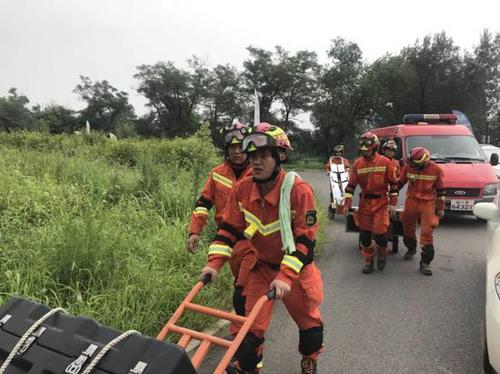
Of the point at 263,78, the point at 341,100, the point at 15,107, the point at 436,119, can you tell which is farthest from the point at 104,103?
the point at 436,119

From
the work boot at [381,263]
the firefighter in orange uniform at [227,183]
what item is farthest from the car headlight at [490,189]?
the firefighter in orange uniform at [227,183]

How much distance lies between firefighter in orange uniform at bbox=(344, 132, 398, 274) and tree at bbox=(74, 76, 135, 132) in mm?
58955

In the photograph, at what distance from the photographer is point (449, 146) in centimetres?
1051

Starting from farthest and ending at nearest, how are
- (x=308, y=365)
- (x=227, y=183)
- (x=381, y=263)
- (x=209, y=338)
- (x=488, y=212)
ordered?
(x=381, y=263) → (x=227, y=183) → (x=488, y=212) → (x=308, y=365) → (x=209, y=338)

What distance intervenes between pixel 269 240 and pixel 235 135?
124cm

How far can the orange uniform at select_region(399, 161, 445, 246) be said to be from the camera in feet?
21.1

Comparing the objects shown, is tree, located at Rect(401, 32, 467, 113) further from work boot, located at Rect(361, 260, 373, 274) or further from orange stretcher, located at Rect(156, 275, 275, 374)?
orange stretcher, located at Rect(156, 275, 275, 374)

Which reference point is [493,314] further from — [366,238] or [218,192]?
[366,238]

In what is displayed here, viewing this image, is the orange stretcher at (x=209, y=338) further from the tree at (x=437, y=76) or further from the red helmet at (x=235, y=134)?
the tree at (x=437, y=76)

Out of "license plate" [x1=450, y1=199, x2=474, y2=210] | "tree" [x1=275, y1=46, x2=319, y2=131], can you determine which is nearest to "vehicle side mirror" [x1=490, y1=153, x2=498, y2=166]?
"license plate" [x1=450, y1=199, x2=474, y2=210]

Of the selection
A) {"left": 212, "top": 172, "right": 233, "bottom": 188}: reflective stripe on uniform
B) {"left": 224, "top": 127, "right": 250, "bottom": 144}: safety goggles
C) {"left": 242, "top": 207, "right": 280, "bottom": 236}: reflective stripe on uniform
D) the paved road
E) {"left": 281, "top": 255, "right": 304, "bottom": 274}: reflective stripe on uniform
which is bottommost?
the paved road

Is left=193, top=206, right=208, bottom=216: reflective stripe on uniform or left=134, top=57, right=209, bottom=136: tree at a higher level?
left=134, top=57, right=209, bottom=136: tree

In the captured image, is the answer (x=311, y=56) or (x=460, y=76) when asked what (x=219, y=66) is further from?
(x=460, y=76)

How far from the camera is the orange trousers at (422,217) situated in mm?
6418
